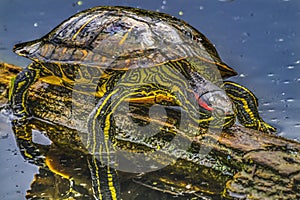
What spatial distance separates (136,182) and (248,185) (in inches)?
22.6

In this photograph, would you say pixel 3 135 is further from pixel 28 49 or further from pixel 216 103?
pixel 216 103

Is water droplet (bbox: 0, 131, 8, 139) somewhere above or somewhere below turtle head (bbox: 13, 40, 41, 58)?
below

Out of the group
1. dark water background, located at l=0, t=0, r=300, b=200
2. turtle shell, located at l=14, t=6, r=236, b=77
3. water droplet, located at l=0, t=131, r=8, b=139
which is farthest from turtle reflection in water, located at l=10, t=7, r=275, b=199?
dark water background, located at l=0, t=0, r=300, b=200

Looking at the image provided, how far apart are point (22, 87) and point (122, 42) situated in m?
0.65

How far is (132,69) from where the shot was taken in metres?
2.14

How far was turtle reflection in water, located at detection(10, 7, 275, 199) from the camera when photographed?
6.84ft

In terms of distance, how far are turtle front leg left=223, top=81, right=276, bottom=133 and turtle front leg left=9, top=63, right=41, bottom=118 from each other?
993 millimetres

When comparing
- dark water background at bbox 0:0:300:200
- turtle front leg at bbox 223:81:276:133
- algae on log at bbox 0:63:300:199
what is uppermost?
dark water background at bbox 0:0:300:200

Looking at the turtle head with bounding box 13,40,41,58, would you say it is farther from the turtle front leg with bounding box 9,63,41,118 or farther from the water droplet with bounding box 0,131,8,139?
the water droplet with bounding box 0,131,8,139

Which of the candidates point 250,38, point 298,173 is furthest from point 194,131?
point 250,38

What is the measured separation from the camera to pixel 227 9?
3.80 metres

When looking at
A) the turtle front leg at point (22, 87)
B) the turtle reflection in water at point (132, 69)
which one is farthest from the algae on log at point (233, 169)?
the turtle front leg at point (22, 87)

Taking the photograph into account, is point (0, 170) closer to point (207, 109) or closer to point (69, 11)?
point (207, 109)

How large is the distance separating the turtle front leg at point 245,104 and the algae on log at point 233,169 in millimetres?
309
